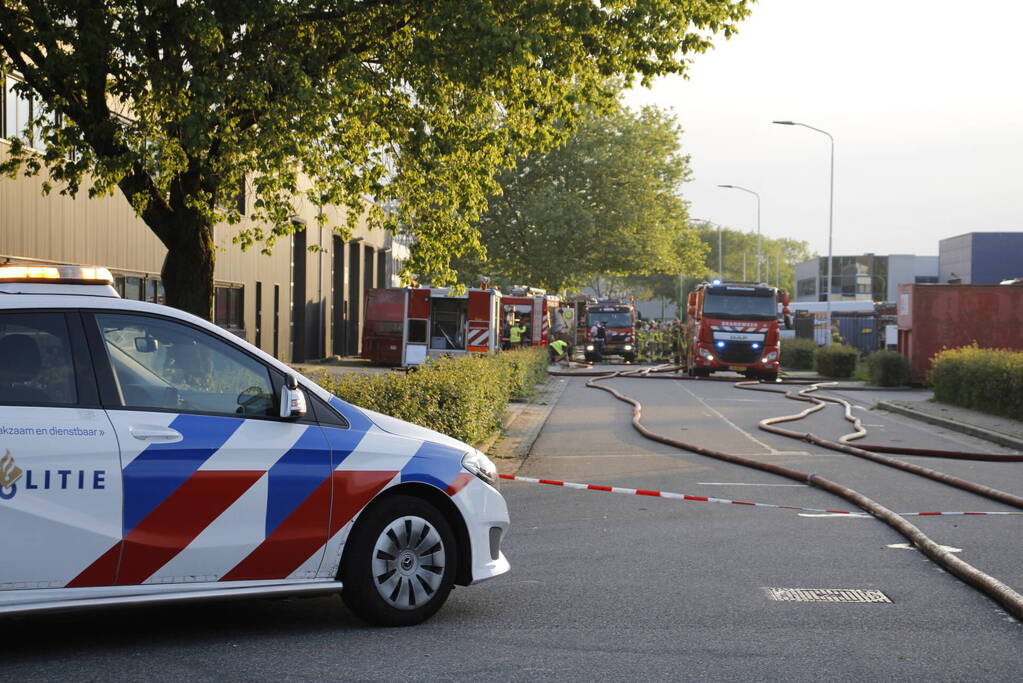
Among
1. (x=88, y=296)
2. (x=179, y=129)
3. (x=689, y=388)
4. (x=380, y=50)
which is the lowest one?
(x=689, y=388)

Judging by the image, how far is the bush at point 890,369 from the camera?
34.6 m

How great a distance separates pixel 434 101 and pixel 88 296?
386 inches

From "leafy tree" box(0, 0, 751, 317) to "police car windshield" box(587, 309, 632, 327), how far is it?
3692 cm

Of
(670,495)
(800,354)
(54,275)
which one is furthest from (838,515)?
(800,354)

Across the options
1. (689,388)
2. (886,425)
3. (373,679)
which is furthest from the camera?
(689,388)

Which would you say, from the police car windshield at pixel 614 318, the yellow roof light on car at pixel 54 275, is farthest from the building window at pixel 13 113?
the police car windshield at pixel 614 318

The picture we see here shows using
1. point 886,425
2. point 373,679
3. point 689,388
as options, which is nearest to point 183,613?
point 373,679

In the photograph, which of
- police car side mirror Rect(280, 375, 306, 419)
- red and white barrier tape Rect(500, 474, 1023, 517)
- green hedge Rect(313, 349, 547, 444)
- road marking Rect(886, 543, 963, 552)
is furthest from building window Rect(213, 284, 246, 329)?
police car side mirror Rect(280, 375, 306, 419)

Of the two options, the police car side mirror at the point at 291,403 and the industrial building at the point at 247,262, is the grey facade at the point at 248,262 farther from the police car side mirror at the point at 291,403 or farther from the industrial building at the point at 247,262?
the police car side mirror at the point at 291,403

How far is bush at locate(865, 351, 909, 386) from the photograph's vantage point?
34.6 meters

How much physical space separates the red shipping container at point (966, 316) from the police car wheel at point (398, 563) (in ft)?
96.8

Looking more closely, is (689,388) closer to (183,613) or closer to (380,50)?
(380,50)

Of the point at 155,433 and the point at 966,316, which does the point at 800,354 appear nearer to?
the point at 966,316

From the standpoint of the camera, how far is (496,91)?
15.8m
